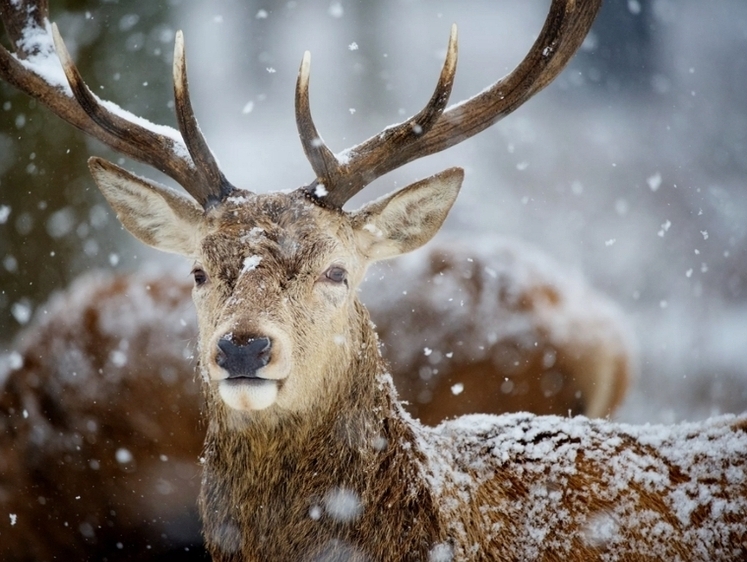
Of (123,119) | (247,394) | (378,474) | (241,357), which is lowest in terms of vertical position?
(378,474)

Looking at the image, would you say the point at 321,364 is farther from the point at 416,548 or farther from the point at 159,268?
the point at 159,268

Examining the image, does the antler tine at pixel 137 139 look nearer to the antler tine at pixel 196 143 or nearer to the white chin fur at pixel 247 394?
the antler tine at pixel 196 143

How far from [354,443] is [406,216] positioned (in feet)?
3.28

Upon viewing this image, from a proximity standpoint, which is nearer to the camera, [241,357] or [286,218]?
[241,357]

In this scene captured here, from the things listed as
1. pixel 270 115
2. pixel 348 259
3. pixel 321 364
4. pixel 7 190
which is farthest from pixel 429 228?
pixel 7 190

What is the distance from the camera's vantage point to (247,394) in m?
2.36

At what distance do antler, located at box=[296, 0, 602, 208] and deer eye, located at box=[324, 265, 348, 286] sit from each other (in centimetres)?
29

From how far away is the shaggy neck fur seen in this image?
254 cm

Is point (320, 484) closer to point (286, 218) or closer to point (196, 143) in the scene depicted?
point (286, 218)

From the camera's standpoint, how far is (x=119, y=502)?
17.1 ft

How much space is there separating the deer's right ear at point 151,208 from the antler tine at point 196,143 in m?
0.14

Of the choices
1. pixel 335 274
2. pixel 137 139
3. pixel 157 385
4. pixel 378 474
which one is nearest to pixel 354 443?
pixel 378 474

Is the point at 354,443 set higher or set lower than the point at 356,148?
lower

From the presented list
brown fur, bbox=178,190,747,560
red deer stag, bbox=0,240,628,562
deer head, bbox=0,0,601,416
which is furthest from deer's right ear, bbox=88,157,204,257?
red deer stag, bbox=0,240,628,562
